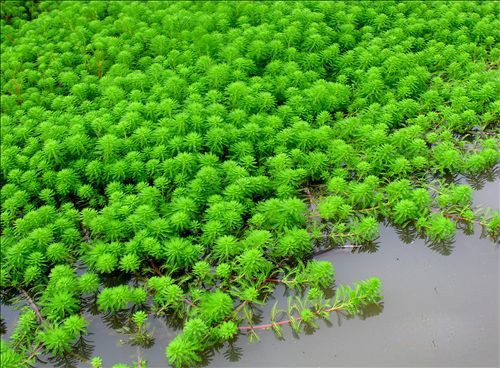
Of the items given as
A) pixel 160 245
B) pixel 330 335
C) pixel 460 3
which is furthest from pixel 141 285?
pixel 460 3

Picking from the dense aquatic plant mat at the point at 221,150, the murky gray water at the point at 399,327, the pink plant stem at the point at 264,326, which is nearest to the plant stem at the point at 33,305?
the dense aquatic plant mat at the point at 221,150

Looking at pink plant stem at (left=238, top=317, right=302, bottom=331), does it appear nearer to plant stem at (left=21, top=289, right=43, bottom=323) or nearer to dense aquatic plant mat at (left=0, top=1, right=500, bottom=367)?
dense aquatic plant mat at (left=0, top=1, right=500, bottom=367)

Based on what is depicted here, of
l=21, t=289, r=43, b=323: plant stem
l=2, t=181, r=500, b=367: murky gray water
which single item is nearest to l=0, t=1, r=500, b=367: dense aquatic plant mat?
l=21, t=289, r=43, b=323: plant stem

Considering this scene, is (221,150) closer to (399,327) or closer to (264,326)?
(264,326)

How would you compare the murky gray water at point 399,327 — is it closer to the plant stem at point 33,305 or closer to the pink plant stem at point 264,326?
the pink plant stem at point 264,326

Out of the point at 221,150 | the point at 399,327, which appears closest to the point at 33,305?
the point at 221,150

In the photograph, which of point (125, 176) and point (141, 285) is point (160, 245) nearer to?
point (141, 285)
